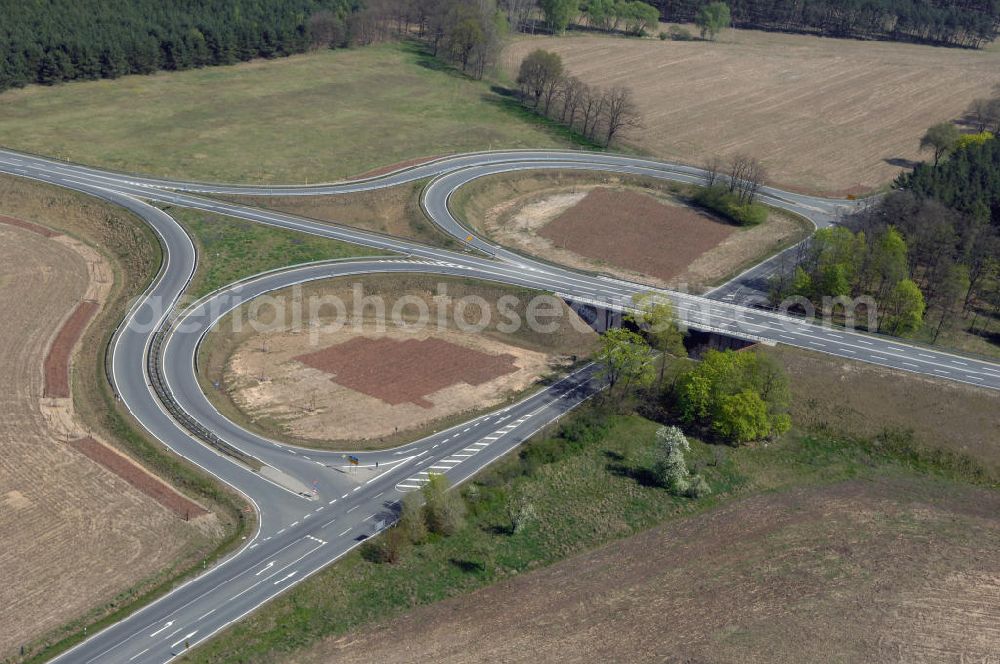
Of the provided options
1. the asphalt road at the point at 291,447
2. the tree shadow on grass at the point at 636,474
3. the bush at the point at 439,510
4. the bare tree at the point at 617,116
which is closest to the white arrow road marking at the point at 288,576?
the asphalt road at the point at 291,447

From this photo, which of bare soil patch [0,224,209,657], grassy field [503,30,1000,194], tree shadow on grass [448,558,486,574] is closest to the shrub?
tree shadow on grass [448,558,486,574]

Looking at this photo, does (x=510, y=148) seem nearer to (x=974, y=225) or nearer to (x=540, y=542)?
(x=974, y=225)

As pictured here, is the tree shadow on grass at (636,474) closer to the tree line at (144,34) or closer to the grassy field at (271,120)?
the grassy field at (271,120)

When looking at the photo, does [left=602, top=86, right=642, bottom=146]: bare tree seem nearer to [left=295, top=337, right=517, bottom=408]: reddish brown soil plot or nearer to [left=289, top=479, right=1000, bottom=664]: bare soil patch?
[left=295, top=337, right=517, bottom=408]: reddish brown soil plot

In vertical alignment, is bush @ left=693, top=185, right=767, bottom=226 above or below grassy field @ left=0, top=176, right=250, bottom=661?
above

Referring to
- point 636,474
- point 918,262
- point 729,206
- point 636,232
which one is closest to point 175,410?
point 636,474

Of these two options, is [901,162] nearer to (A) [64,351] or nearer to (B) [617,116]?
(B) [617,116]
